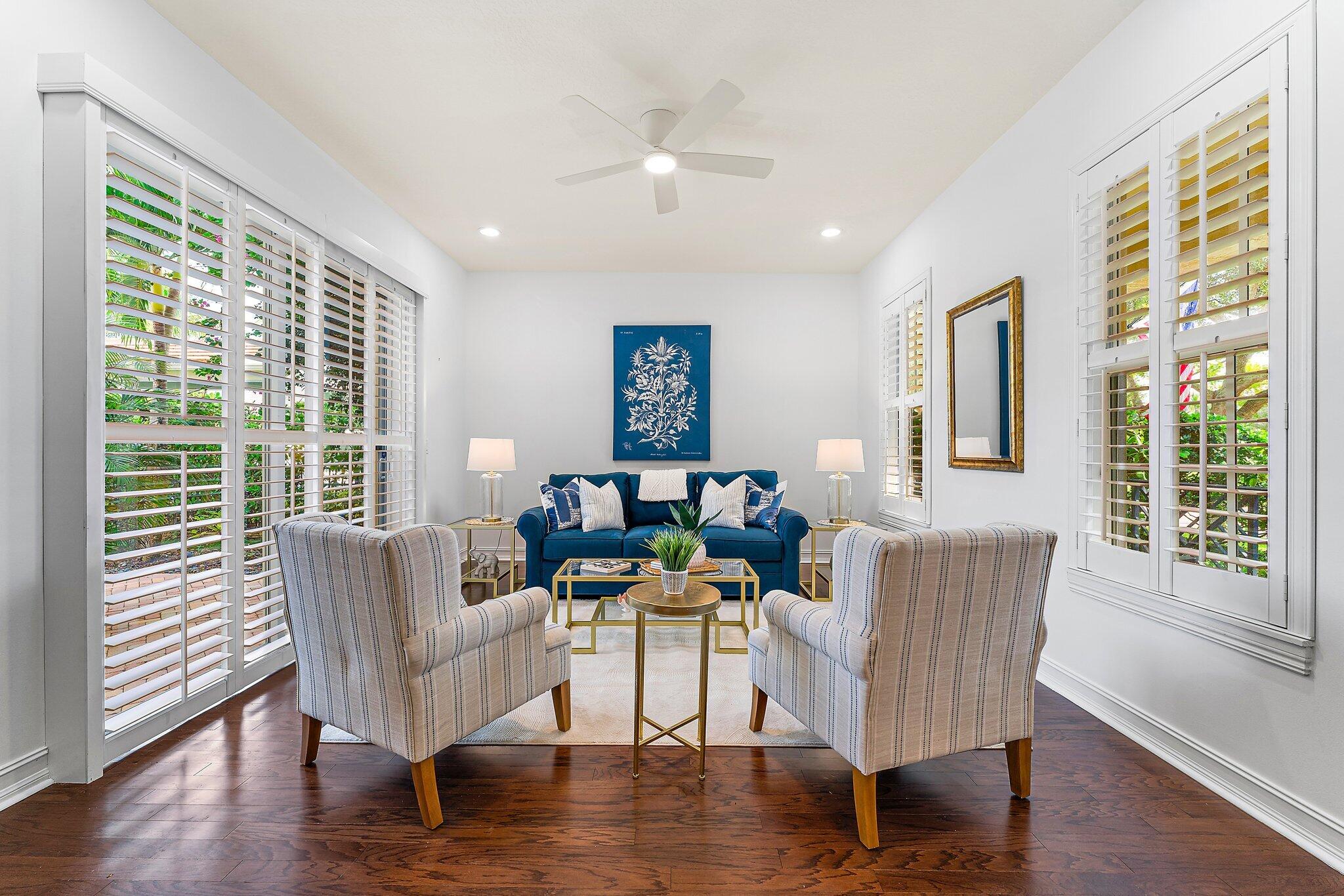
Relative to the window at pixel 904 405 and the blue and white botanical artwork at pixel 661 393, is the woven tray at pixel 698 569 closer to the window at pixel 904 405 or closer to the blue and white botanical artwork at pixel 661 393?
the window at pixel 904 405

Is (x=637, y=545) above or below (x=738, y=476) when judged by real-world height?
below

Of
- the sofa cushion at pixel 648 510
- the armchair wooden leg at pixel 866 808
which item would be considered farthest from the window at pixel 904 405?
the armchair wooden leg at pixel 866 808

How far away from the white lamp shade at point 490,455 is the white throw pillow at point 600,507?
1.98ft

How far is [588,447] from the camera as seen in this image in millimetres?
5676

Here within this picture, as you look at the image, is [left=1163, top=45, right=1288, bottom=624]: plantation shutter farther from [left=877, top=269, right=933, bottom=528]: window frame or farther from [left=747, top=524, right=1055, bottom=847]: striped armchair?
[left=877, top=269, right=933, bottom=528]: window frame

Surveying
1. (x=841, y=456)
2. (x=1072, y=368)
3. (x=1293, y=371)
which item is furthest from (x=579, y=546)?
(x=1293, y=371)

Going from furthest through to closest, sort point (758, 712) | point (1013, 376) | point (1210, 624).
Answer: point (1013, 376) < point (758, 712) < point (1210, 624)

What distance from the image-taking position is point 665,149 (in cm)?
297

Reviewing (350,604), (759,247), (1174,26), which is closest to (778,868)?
(350,604)

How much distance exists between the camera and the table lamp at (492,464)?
4738 millimetres

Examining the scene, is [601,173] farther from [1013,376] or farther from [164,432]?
[1013,376]

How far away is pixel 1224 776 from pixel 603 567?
2.71 metres

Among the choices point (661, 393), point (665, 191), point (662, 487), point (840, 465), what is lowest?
point (662, 487)

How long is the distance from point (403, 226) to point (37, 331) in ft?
8.92
